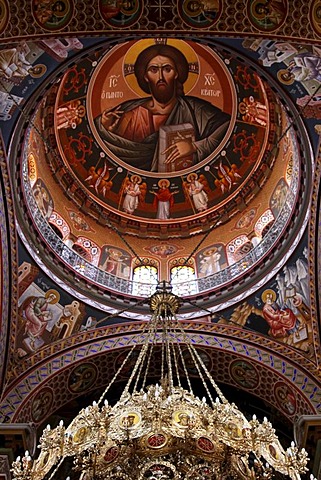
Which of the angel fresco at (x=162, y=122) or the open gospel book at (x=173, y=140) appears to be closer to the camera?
the angel fresco at (x=162, y=122)

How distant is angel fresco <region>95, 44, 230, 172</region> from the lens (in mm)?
16688

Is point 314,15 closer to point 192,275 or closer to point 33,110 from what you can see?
point 33,110

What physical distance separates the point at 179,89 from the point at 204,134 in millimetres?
1336

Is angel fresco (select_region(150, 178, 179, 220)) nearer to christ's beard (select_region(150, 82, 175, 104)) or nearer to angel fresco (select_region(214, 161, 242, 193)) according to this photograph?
angel fresco (select_region(214, 161, 242, 193))

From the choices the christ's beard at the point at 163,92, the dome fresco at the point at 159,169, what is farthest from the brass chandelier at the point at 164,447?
the christ's beard at the point at 163,92

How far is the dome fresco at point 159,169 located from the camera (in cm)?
1466

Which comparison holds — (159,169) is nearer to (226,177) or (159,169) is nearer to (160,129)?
(160,129)

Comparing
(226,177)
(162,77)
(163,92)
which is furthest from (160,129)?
(226,177)

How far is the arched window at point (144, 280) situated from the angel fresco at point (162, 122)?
3054 millimetres

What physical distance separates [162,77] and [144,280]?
542 centimetres

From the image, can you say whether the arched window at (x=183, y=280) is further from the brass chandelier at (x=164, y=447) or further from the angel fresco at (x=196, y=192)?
the brass chandelier at (x=164, y=447)

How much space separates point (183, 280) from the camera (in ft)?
50.1

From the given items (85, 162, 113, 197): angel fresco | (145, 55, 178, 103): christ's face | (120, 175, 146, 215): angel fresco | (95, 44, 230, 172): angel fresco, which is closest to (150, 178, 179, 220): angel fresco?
(120, 175, 146, 215): angel fresco

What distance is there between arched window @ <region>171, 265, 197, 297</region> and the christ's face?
4.62 meters
